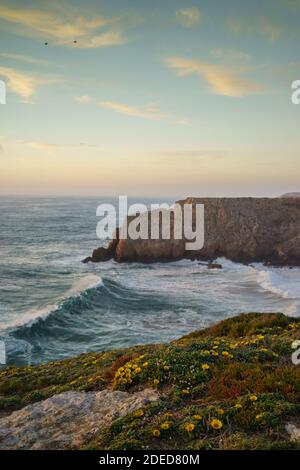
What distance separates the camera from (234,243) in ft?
181

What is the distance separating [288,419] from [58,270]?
43.2 m

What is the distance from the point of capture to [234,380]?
945 centimetres

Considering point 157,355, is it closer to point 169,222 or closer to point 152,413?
point 152,413

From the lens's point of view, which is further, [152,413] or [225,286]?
[225,286]

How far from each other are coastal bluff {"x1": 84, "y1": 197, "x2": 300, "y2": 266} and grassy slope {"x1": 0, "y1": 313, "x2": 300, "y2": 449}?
3974 centimetres

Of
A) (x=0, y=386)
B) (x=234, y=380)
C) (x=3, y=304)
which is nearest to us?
(x=234, y=380)

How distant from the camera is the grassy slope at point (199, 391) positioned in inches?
293

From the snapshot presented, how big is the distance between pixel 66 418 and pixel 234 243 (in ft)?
158

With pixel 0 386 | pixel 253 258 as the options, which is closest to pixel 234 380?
pixel 0 386

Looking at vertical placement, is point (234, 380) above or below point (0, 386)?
above

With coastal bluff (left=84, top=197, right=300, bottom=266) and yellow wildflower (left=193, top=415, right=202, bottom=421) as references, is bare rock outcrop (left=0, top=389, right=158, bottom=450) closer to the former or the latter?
yellow wildflower (left=193, top=415, right=202, bottom=421)
